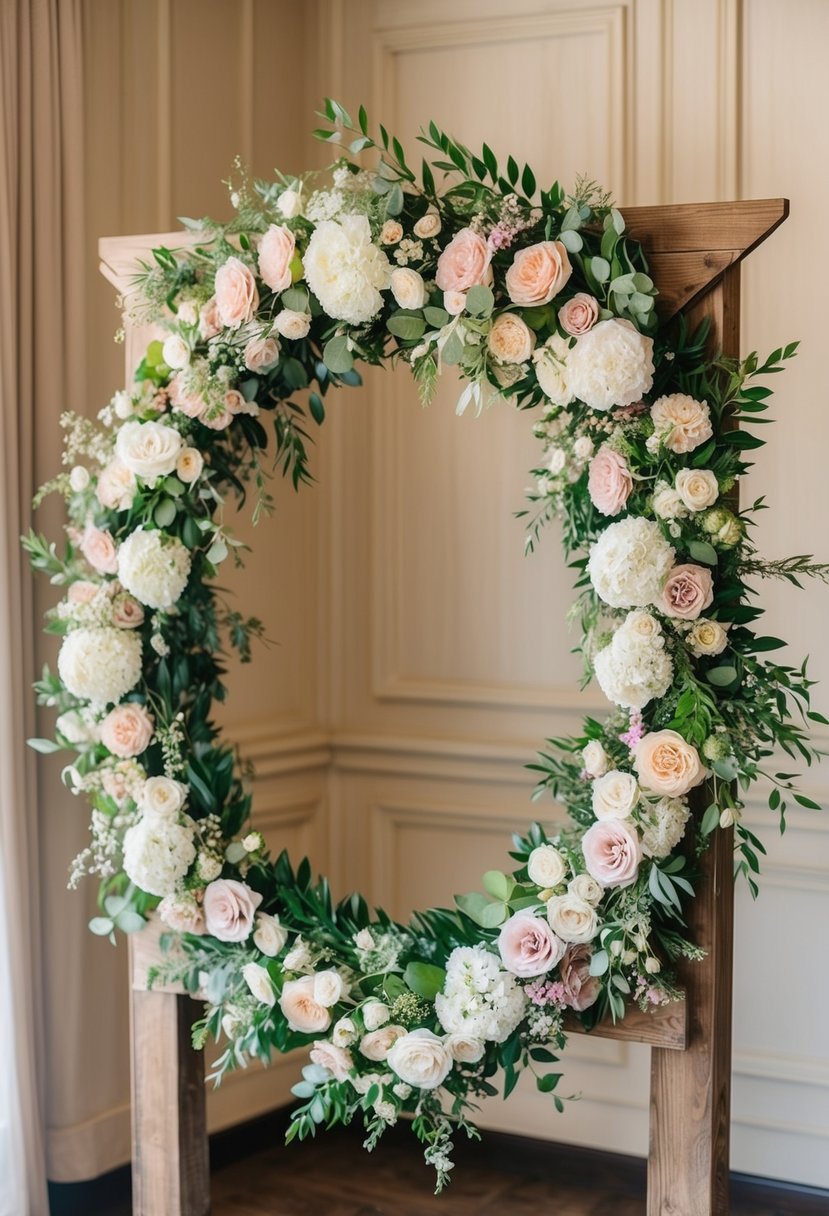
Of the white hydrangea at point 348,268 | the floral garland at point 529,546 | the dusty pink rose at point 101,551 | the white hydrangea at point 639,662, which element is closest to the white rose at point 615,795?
the floral garland at point 529,546

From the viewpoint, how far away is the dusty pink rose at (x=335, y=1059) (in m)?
A: 2.31

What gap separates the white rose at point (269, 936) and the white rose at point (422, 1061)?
317 mm

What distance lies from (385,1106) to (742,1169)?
1.23 m

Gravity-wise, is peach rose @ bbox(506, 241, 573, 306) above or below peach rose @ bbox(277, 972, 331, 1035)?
above

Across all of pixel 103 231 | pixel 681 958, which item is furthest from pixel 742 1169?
pixel 103 231

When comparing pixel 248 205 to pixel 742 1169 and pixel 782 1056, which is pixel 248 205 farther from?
pixel 742 1169

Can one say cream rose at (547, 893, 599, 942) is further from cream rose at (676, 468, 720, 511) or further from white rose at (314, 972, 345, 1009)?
cream rose at (676, 468, 720, 511)

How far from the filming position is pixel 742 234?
7.00 feet

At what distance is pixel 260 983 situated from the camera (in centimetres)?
239

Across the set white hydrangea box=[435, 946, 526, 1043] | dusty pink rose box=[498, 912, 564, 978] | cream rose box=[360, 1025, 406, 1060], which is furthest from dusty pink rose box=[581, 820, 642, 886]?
cream rose box=[360, 1025, 406, 1060]

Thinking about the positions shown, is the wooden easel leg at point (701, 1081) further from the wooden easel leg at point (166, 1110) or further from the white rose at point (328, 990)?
the wooden easel leg at point (166, 1110)

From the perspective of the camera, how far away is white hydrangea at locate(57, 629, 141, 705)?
2449mm

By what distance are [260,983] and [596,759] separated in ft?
2.41

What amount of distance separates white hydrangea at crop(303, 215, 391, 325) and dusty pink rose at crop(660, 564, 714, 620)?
0.68m
